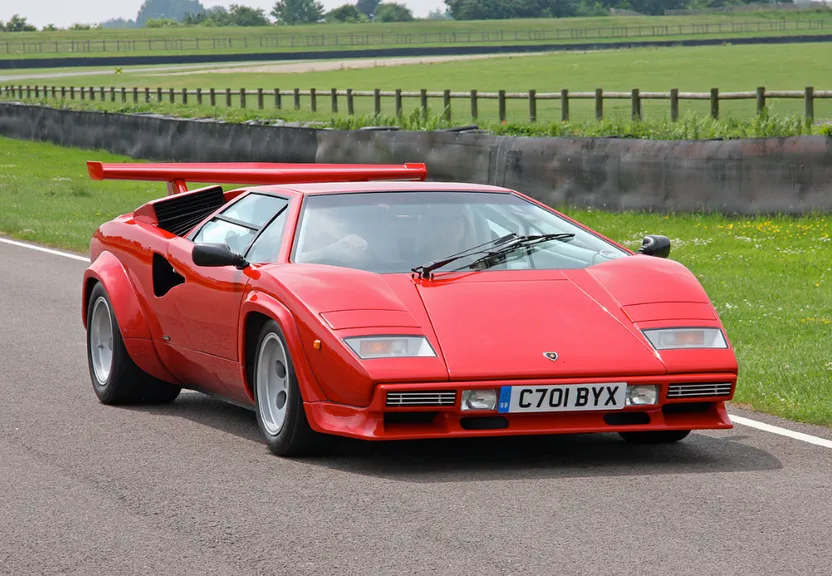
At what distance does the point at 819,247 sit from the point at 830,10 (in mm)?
133664

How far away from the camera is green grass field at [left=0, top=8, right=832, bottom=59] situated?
119875 millimetres

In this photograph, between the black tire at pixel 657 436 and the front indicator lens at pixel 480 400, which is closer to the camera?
the front indicator lens at pixel 480 400

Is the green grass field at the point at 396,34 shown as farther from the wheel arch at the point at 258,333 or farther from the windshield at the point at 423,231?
the wheel arch at the point at 258,333

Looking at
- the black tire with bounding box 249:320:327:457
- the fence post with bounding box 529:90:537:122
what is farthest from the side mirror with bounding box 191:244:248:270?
the fence post with bounding box 529:90:537:122

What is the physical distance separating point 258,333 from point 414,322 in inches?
39.0

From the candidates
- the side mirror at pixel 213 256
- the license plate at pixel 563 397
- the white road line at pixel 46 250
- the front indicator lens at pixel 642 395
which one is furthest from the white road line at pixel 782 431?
the white road line at pixel 46 250

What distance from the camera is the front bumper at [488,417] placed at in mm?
6086

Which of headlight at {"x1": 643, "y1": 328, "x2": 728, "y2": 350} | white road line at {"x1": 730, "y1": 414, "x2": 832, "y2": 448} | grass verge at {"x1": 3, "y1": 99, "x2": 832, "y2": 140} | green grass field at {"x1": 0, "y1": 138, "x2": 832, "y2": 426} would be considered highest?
grass verge at {"x1": 3, "y1": 99, "x2": 832, "y2": 140}

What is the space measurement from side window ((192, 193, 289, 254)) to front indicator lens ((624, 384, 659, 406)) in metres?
2.06

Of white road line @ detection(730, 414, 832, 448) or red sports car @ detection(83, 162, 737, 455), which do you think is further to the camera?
white road line @ detection(730, 414, 832, 448)

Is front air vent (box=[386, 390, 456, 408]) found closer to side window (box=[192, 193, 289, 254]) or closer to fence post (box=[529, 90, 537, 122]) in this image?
side window (box=[192, 193, 289, 254])

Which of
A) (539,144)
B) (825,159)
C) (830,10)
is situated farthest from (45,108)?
(830,10)

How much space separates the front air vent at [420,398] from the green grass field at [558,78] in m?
27.0

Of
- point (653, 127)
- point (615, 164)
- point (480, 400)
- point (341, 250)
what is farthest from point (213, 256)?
point (653, 127)
